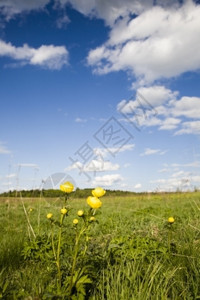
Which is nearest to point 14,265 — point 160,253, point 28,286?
point 28,286

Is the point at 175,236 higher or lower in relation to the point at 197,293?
higher

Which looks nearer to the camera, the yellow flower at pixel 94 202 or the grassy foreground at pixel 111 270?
the yellow flower at pixel 94 202

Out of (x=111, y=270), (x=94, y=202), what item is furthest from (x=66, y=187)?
(x=111, y=270)

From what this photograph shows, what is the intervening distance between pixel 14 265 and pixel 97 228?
2.17 metres

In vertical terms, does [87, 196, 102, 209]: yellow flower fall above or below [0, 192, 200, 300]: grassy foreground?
above

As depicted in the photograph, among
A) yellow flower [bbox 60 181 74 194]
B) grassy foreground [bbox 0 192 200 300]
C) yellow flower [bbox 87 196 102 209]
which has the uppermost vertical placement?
yellow flower [bbox 60 181 74 194]

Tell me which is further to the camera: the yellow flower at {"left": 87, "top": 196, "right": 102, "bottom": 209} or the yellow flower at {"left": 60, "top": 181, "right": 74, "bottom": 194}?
the yellow flower at {"left": 60, "top": 181, "right": 74, "bottom": 194}

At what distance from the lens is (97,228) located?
4871 mm

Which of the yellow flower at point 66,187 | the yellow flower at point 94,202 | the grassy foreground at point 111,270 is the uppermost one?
the yellow flower at point 66,187

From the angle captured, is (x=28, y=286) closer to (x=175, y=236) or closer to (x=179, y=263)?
(x=179, y=263)

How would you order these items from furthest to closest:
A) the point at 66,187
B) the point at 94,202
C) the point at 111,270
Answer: the point at 111,270 < the point at 66,187 < the point at 94,202

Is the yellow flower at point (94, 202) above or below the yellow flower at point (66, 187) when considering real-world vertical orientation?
below

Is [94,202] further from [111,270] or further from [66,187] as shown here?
[111,270]

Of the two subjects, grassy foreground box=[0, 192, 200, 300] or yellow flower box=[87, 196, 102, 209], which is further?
grassy foreground box=[0, 192, 200, 300]
